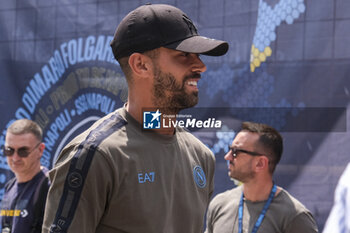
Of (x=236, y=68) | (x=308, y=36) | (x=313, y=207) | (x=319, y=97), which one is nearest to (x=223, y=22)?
(x=236, y=68)

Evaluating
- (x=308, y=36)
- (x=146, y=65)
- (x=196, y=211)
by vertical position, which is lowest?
(x=196, y=211)

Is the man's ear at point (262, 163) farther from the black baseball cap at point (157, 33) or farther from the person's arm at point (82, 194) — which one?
the person's arm at point (82, 194)

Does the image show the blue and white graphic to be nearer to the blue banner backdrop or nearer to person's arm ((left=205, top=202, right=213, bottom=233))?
the blue banner backdrop

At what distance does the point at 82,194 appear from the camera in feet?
5.03

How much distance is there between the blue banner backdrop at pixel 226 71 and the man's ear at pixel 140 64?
149cm

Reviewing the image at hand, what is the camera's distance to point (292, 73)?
3025 millimetres

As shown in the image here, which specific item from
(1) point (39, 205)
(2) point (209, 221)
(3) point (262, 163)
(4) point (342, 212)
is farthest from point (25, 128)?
(4) point (342, 212)

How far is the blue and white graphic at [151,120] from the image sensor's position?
1716mm

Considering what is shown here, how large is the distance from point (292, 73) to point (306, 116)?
0.87 feet

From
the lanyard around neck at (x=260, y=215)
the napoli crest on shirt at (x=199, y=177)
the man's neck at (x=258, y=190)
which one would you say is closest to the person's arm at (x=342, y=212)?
the napoli crest on shirt at (x=199, y=177)

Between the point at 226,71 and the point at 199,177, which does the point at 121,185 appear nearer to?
the point at 199,177

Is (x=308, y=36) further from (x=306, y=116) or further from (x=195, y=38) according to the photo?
(x=195, y=38)

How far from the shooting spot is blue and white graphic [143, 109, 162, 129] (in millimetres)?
1716

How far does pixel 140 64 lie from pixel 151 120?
191 mm
